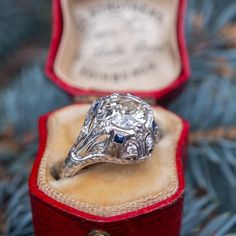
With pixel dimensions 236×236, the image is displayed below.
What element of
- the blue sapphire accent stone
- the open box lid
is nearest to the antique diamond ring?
the blue sapphire accent stone

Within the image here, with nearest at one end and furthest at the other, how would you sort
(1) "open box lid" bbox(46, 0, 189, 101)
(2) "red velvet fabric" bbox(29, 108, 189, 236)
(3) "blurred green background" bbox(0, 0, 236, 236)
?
(2) "red velvet fabric" bbox(29, 108, 189, 236) → (3) "blurred green background" bbox(0, 0, 236, 236) → (1) "open box lid" bbox(46, 0, 189, 101)

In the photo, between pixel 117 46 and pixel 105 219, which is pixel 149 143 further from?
pixel 117 46

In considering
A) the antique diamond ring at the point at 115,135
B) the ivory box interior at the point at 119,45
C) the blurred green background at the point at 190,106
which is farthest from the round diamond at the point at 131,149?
the ivory box interior at the point at 119,45

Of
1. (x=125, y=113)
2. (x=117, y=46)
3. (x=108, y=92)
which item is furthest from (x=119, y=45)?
(x=125, y=113)

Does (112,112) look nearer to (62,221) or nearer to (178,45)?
(62,221)

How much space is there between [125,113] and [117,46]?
271 mm

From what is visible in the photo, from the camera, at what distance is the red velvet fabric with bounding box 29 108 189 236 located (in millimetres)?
469

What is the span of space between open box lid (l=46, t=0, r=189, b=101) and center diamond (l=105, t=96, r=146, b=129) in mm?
148

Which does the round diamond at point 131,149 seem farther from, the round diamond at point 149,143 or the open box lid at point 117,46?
the open box lid at point 117,46

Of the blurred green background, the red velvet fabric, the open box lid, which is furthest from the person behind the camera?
the open box lid

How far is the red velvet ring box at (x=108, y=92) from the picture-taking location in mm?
482

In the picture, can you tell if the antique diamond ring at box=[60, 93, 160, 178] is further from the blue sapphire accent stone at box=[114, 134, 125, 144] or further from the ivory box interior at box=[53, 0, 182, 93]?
the ivory box interior at box=[53, 0, 182, 93]

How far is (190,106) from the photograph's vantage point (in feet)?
2.25

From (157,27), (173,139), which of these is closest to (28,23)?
(157,27)
